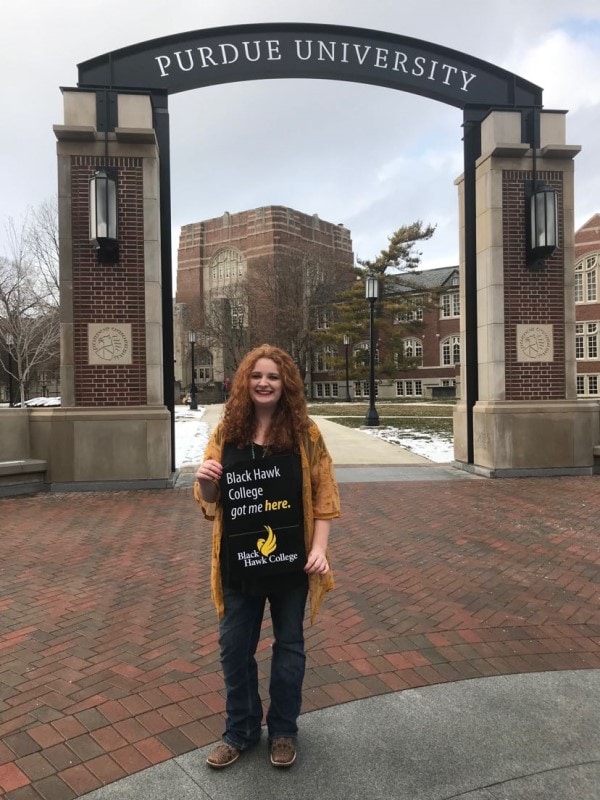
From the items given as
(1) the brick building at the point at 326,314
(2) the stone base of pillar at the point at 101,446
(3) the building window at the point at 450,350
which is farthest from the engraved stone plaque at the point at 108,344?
(3) the building window at the point at 450,350

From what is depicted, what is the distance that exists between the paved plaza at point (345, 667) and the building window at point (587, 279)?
1789 inches

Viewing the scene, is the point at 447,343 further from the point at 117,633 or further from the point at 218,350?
the point at 117,633

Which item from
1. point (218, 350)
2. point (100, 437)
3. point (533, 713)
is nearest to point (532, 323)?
point (100, 437)

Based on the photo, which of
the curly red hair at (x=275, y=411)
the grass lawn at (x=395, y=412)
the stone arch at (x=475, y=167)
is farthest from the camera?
the grass lawn at (x=395, y=412)

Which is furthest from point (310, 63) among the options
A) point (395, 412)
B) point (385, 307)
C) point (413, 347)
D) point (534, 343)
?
point (413, 347)

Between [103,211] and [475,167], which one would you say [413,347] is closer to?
[475,167]

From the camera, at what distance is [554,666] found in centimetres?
329

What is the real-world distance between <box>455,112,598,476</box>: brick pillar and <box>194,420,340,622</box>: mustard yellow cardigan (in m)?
7.44

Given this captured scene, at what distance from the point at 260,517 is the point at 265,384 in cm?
54

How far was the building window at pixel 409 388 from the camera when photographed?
58.0 meters

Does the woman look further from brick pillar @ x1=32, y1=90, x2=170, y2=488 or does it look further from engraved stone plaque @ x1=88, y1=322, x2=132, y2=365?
engraved stone plaque @ x1=88, y1=322, x2=132, y2=365

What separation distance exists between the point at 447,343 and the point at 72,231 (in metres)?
51.0

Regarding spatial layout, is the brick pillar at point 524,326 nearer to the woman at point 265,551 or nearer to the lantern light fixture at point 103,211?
the lantern light fixture at point 103,211

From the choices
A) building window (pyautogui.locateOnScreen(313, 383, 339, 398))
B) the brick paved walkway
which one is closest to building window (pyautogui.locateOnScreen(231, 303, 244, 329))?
building window (pyautogui.locateOnScreen(313, 383, 339, 398))
